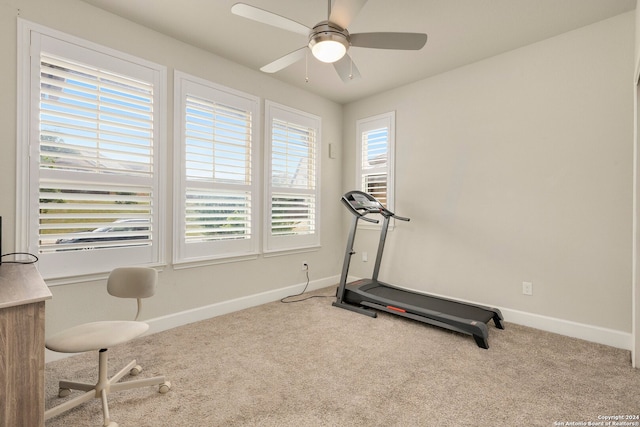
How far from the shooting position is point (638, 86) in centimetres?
224

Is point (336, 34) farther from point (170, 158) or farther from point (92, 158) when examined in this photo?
point (92, 158)

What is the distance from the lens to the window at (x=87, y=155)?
2180mm

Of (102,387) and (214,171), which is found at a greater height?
(214,171)

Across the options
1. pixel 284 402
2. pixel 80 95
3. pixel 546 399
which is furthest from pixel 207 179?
pixel 546 399

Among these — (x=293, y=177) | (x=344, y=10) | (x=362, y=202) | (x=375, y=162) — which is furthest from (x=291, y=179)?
(x=344, y=10)

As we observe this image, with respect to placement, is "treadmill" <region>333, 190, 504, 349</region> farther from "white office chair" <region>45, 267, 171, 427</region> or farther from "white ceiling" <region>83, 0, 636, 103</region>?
"white office chair" <region>45, 267, 171, 427</region>

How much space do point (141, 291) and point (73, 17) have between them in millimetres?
2146

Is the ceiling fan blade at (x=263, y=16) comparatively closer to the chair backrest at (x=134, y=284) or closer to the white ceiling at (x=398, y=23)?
the white ceiling at (x=398, y=23)

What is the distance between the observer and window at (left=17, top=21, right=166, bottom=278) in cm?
218

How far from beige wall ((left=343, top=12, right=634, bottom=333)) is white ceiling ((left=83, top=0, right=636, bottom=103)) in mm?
228

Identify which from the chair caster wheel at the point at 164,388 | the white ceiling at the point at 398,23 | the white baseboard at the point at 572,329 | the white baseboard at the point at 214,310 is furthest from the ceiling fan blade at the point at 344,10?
the white baseboard at the point at 572,329

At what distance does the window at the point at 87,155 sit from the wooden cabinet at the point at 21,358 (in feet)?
3.97

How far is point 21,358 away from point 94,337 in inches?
16.3

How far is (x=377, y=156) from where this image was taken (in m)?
4.20
